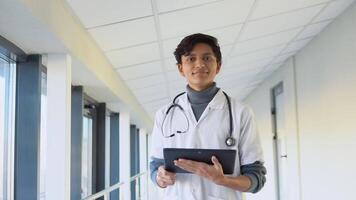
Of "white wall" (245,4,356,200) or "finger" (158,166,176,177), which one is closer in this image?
"finger" (158,166,176,177)

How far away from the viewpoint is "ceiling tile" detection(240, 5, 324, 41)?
4395 mm

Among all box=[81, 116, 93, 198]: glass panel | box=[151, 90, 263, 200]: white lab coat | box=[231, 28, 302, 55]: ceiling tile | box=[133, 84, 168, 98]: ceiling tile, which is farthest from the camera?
box=[133, 84, 168, 98]: ceiling tile

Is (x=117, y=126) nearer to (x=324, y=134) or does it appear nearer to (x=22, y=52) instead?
(x=324, y=134)

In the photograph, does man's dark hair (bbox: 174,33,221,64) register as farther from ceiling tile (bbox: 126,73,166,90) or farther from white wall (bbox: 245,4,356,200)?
ceiling tile (bbox: 126,73,166,90)

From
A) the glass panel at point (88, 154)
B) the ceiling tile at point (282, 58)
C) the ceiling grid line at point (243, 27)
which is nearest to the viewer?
the ceiling grid line at point (243, 27)

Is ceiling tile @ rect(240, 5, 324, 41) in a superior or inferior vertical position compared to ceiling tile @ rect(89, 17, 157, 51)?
superior

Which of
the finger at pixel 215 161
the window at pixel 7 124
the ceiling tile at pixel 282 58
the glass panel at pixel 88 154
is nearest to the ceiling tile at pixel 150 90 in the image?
the glass panel at pixel 88 154

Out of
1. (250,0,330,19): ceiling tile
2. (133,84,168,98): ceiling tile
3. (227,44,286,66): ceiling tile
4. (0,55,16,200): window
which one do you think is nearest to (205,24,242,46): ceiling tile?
(250,0,330,19): ceiling tile

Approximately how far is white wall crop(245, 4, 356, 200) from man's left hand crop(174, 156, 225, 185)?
338 cm

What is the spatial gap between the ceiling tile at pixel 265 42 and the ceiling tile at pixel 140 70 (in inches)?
34.9

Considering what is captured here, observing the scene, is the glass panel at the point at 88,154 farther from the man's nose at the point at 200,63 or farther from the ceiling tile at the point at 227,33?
the man's nose at the point at 200,63

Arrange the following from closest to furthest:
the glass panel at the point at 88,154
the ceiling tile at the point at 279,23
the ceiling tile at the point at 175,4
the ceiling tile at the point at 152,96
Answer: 1. the ceiling tile at the point at 175,4
2. the ceiling tile at the point at 279,23
3. the glass panel at the point at 88,154
4. the ceiling tile at the point at 152,96

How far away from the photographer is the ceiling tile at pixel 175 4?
3146 millimetres

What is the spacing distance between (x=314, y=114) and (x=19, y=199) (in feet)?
12.7
